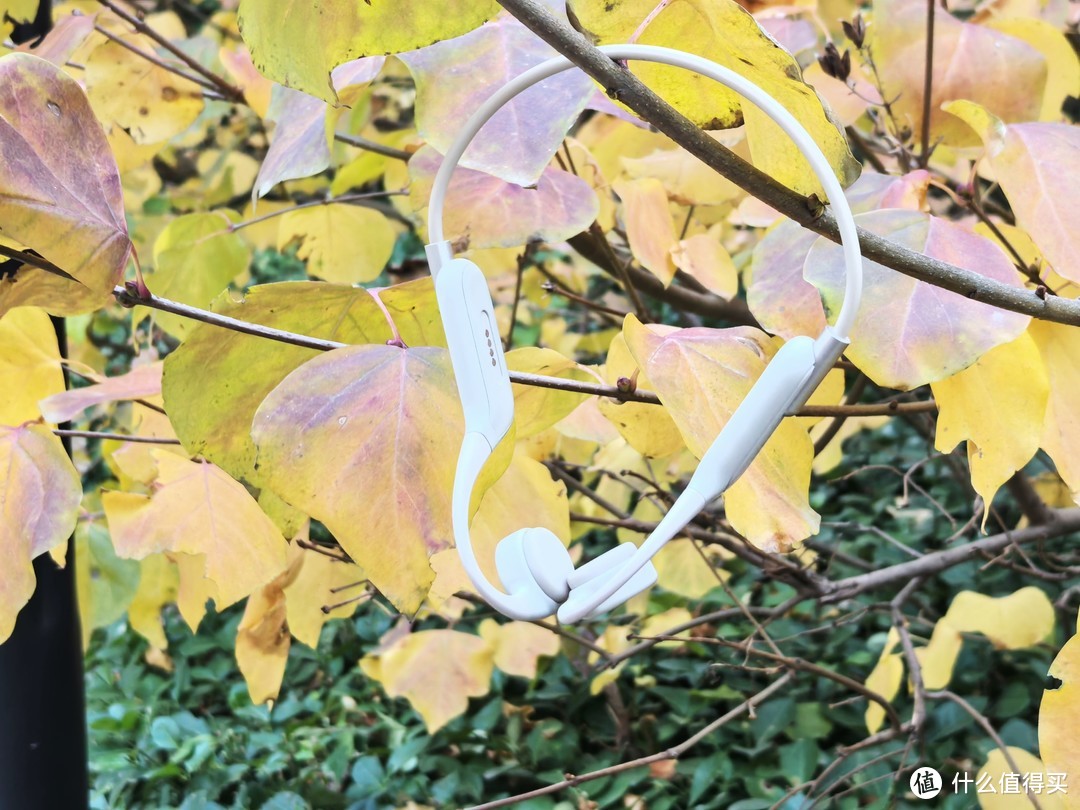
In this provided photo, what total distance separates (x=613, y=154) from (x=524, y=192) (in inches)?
12.5

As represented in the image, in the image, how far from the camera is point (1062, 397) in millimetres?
436

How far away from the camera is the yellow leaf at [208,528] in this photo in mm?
549

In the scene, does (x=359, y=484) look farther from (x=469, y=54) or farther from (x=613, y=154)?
(x=613, y=154)

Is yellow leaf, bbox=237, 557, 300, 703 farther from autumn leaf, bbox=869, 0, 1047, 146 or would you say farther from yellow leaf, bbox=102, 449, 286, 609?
autumn leaf, bbox=869, 0, 1047, 146

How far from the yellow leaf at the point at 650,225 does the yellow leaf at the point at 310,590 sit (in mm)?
316

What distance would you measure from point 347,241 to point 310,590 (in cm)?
31

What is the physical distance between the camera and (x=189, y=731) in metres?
1.40

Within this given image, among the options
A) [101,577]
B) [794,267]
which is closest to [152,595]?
[101,577]

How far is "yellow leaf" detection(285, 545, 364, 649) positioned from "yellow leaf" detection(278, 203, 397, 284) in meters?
0.25

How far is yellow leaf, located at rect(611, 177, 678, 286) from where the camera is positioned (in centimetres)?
65

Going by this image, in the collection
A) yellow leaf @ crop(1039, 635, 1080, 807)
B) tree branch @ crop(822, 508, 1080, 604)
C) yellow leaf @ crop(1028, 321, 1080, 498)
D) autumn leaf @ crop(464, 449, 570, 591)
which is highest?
yellow leaf @ crop(1028, 321, 1080, 498)

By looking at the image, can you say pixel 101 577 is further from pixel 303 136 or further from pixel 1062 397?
pixel 1062 397

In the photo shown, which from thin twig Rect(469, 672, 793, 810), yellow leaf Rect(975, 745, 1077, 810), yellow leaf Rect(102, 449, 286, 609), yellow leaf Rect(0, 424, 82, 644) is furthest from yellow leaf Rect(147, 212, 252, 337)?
yellow leaf Rect(975, 745, 1077, 810)

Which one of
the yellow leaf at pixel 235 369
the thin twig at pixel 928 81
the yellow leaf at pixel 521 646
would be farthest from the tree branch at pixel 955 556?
the yellow leaf at pixel 235 369
